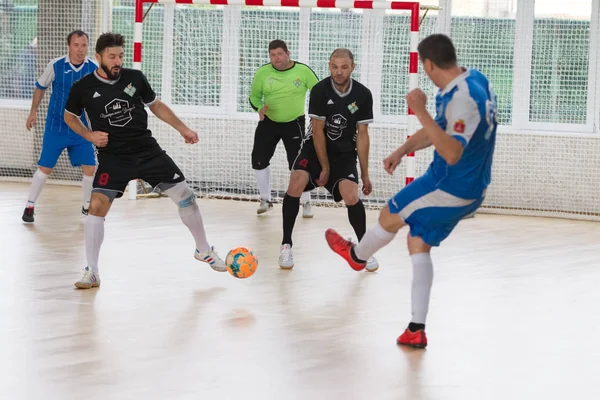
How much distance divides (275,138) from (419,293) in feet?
17.2

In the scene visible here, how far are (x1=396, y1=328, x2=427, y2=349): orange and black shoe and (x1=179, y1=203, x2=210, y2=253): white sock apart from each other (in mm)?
1908

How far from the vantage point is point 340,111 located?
646 centimetres

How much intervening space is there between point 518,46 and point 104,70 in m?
6.62

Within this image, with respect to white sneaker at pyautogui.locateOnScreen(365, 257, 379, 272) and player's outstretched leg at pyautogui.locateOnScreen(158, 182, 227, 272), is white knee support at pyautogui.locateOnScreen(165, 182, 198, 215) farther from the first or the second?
white sneaker at pyautogui.locateOnScreen(365, 257, 379, 272)

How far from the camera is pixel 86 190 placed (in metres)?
8.95

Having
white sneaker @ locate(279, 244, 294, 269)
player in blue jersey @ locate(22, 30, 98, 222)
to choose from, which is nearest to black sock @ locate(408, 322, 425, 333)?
white sneaker @ locate(279, 244, 294, 269)

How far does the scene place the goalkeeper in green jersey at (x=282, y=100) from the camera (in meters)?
9.33

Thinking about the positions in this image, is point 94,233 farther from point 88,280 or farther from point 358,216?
point 358,216

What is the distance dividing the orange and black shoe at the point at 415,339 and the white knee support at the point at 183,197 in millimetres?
1976

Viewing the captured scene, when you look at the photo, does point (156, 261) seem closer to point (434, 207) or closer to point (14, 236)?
point (14, 236)

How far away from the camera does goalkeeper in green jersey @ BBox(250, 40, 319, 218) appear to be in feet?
30.6

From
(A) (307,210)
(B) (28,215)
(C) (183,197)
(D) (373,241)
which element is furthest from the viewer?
(A) (307,210)

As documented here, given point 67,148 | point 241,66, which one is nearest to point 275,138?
point 67,148

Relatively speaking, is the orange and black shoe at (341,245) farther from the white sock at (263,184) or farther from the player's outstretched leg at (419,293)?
the white sock at (263,184)
